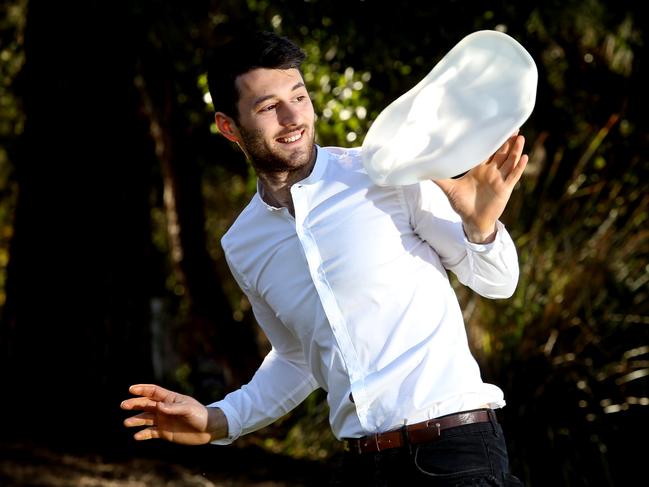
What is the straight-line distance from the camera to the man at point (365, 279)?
2.32 m

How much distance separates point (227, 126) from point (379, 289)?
777 mm

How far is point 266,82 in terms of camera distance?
2.70m

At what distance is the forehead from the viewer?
2680 millimetres

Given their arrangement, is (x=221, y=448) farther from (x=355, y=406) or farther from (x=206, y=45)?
(x=355, y=406)

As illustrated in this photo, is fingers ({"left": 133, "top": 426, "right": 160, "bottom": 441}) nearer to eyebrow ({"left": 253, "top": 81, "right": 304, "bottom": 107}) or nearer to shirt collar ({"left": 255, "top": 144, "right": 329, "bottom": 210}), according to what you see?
shirt collar ({"left": 255, "top": 144, "right": 329, "bottom": 210})

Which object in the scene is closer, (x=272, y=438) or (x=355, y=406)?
(x=355, y=406)

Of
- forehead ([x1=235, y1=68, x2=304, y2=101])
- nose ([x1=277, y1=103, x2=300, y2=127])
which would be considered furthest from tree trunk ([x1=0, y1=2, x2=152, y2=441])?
nose ([x1=277, y1=103, x2=300, y2=127])

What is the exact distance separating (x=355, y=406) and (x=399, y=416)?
0.11 meters

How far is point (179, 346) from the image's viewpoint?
12875mm

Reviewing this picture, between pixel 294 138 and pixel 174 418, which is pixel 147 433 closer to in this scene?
pixel 174 418

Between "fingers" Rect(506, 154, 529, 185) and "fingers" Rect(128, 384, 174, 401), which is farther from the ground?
"fingers" Rect(506, 154, 529, 185)

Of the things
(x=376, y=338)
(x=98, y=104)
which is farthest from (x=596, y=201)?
(x=376, y=338)

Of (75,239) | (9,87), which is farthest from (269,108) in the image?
(9,87)

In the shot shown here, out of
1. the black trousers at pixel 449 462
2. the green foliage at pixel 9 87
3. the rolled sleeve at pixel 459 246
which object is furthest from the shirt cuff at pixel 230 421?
the green foliage at pixel 9 87
